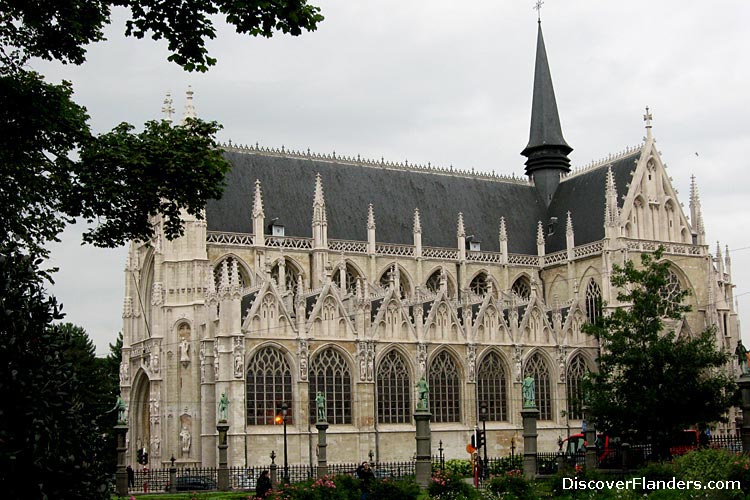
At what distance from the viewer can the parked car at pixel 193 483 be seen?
38.3m

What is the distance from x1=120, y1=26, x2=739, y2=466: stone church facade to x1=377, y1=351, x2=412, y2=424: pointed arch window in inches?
3.2

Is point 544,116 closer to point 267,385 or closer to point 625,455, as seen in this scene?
point 267,385

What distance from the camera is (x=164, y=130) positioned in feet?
76.0

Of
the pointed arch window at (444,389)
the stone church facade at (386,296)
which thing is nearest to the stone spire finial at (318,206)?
the stone church facade at (386,296)

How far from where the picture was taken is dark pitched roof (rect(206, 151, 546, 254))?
55688 mm

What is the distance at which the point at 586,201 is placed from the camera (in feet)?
209

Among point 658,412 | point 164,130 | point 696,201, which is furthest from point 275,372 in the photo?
point 696,201

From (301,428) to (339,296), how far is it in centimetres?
673

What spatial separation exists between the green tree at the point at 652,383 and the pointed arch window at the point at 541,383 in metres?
15.0

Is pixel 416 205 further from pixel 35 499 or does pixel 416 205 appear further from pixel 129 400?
pixel 35 499

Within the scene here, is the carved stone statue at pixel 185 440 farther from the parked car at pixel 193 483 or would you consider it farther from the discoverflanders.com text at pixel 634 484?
the discoverflanders.com text at pixel 634 484

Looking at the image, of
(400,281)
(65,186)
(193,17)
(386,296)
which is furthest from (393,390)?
(193,17)

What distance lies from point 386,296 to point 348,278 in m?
6.40

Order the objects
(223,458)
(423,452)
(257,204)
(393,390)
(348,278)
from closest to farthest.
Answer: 1. (423,452)
2. (223,458)
3. (393,390)
4. (257,204)
5. (348,278)
